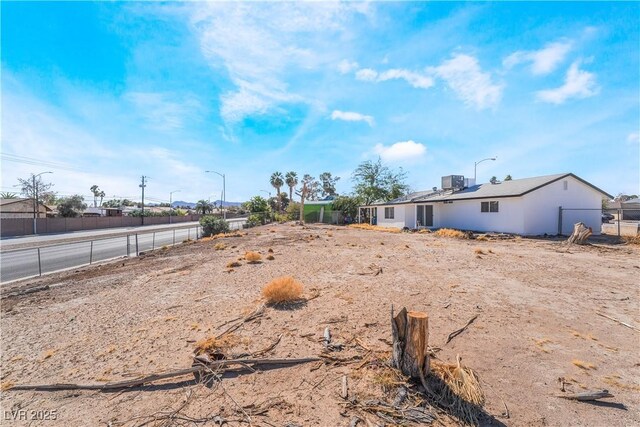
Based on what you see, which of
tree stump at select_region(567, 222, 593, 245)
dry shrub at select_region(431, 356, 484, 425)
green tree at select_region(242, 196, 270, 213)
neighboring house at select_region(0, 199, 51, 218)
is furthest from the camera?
green tree at select_region(242, 196, 270, 213)

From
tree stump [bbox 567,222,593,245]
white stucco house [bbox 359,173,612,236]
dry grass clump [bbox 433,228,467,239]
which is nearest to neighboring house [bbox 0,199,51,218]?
dry grass clump [bbox 433,228,467,239]

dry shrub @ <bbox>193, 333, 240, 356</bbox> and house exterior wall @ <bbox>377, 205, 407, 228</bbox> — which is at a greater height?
house exterior wall @ <bbox>377, 205, 407, 228</bbox>

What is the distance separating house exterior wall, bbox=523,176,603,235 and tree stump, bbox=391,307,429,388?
18.8 metres

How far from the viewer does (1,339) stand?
500cm

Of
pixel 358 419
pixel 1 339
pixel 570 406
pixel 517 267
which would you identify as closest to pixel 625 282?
pixel 517 267

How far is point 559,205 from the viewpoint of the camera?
19047mm

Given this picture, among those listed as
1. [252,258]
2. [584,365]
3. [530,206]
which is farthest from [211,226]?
[584,365]

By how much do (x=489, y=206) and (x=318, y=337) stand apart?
2026 centimetres

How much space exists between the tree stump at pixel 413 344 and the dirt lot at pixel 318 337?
1.37 feet

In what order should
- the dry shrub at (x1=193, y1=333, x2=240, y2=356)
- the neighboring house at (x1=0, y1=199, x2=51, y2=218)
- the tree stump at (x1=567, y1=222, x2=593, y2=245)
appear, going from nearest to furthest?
the dry shrub at (x1=193, y1=333, x2=240, y2=356), the tree stump at (x1=567, y1=222, x2=593, y2=245), the neighboring house at (x1=0, y1=199, x2=51, y2=218)

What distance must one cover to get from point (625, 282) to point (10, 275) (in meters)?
20.3

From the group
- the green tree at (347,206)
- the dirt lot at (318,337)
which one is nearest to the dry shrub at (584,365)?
the dirt lot at (318,337)

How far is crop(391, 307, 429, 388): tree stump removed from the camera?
3.29 metres

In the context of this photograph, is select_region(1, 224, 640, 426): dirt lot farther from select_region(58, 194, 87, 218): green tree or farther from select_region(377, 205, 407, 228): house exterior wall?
select_region(58, 194, 87, 218): green tree
